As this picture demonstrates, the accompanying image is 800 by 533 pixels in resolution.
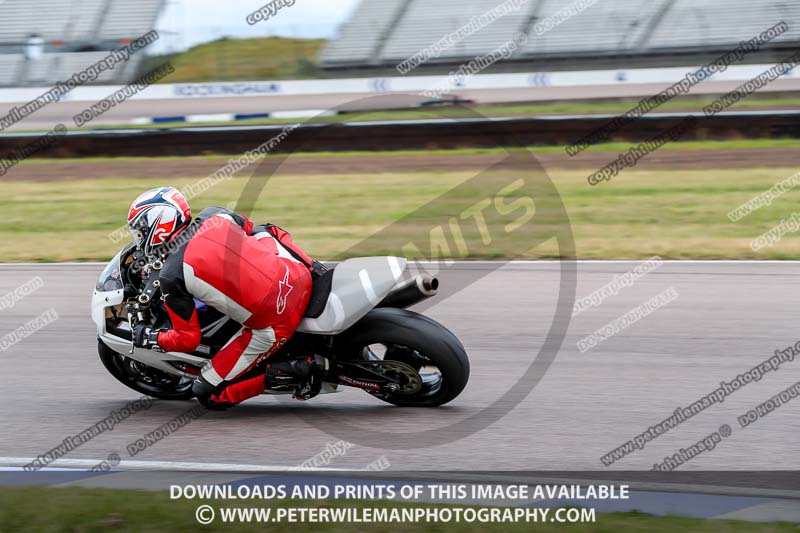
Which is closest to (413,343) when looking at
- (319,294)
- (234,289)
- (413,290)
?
(413,290)

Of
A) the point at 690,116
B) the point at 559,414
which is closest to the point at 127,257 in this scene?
the point at 559,414

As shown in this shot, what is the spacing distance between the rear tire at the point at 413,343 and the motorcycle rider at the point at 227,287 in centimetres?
32

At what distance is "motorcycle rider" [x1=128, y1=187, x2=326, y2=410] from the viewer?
5406 millimetres

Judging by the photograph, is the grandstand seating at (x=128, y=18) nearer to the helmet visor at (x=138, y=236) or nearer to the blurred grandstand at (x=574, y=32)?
the blurred grandstand at (x=574, y=32)

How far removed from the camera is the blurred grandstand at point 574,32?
28.4 meters

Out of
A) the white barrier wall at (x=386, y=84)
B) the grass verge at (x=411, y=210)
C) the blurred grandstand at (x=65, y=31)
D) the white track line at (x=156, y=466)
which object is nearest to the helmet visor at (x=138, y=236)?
the white track line at (x=156, y=466)

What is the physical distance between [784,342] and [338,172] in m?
11.0

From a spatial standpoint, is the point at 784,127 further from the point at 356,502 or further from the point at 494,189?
the point at 356,502

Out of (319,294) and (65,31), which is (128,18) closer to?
(65,31)

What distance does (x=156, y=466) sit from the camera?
5.31m

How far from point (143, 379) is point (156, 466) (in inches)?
44.5

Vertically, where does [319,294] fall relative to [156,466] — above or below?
above

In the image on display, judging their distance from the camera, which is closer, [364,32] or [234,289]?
[234,289]

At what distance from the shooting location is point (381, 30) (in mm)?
33062
